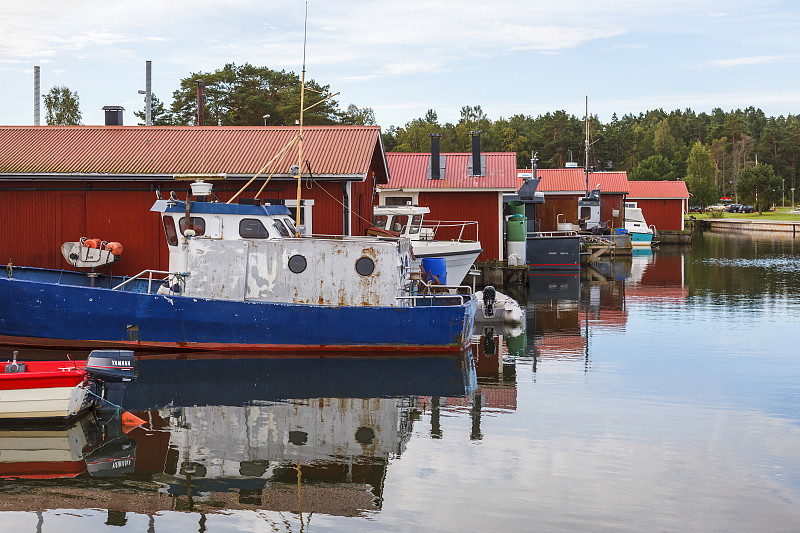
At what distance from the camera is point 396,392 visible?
581 inches

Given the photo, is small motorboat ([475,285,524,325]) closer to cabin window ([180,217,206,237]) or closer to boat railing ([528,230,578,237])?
cabin window ([180,217,206,237])

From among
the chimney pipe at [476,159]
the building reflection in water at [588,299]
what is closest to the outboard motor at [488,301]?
the building reflection in water at [588,299]

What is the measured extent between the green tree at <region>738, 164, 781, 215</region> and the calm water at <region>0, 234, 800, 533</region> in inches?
3186

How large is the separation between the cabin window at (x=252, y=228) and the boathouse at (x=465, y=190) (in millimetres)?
15575

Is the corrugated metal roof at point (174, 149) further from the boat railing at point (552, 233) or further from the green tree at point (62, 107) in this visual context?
the green tree at point (62, 107)

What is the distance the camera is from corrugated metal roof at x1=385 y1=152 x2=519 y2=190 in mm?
32844

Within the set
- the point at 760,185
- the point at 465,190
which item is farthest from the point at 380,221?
the point at 760,185

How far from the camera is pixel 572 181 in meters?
49.3

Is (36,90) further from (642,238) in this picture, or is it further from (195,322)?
(642,238)

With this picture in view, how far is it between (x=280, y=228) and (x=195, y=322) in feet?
8.69

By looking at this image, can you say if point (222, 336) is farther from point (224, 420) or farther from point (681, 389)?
point (681, 389)

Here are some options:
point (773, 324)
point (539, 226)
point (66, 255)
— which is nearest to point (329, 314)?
point (66, 255)

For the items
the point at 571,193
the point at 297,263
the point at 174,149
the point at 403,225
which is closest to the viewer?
the point at 297,263

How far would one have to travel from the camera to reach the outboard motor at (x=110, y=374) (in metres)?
13.0
